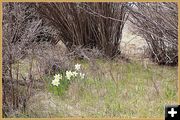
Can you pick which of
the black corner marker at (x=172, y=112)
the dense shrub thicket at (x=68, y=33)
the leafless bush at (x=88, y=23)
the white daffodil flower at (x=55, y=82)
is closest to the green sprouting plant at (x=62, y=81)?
the white daffodil flower at (x=55, y=82)

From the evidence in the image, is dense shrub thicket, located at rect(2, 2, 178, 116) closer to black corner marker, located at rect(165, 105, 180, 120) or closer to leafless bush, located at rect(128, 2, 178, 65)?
leafless bush, located at rect(128, 2, 178, 65)

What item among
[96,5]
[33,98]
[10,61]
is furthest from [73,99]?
[96,5]

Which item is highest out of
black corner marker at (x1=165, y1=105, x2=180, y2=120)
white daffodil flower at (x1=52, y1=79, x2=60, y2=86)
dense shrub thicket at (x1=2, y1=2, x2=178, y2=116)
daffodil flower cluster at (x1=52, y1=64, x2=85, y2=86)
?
dense shrub thicket at (x1=2, y1=2, x2=178, y2=116)

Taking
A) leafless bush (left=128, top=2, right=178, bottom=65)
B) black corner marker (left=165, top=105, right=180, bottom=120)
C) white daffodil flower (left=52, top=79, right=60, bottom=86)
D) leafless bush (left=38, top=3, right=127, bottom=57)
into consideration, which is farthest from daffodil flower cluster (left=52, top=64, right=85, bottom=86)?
black corner marker (left=165, top=105, right=180, bottom=120)

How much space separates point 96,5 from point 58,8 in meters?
0.59

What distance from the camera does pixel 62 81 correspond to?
5281 mm

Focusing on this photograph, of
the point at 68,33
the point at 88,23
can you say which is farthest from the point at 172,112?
the point at 68,33

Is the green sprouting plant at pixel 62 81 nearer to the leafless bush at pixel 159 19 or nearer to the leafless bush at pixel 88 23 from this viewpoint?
the leafless bush at pixel 159 19

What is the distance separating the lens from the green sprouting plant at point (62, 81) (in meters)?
5.07

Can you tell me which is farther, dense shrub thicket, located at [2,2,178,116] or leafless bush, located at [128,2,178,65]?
leafless bush, located at [128,2,178,65]

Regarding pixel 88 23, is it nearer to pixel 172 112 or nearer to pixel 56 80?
pixel 56 80

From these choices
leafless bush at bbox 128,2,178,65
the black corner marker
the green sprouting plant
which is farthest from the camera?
the green sprouting plant

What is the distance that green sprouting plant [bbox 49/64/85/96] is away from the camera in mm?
5074

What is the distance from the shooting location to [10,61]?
426cm
